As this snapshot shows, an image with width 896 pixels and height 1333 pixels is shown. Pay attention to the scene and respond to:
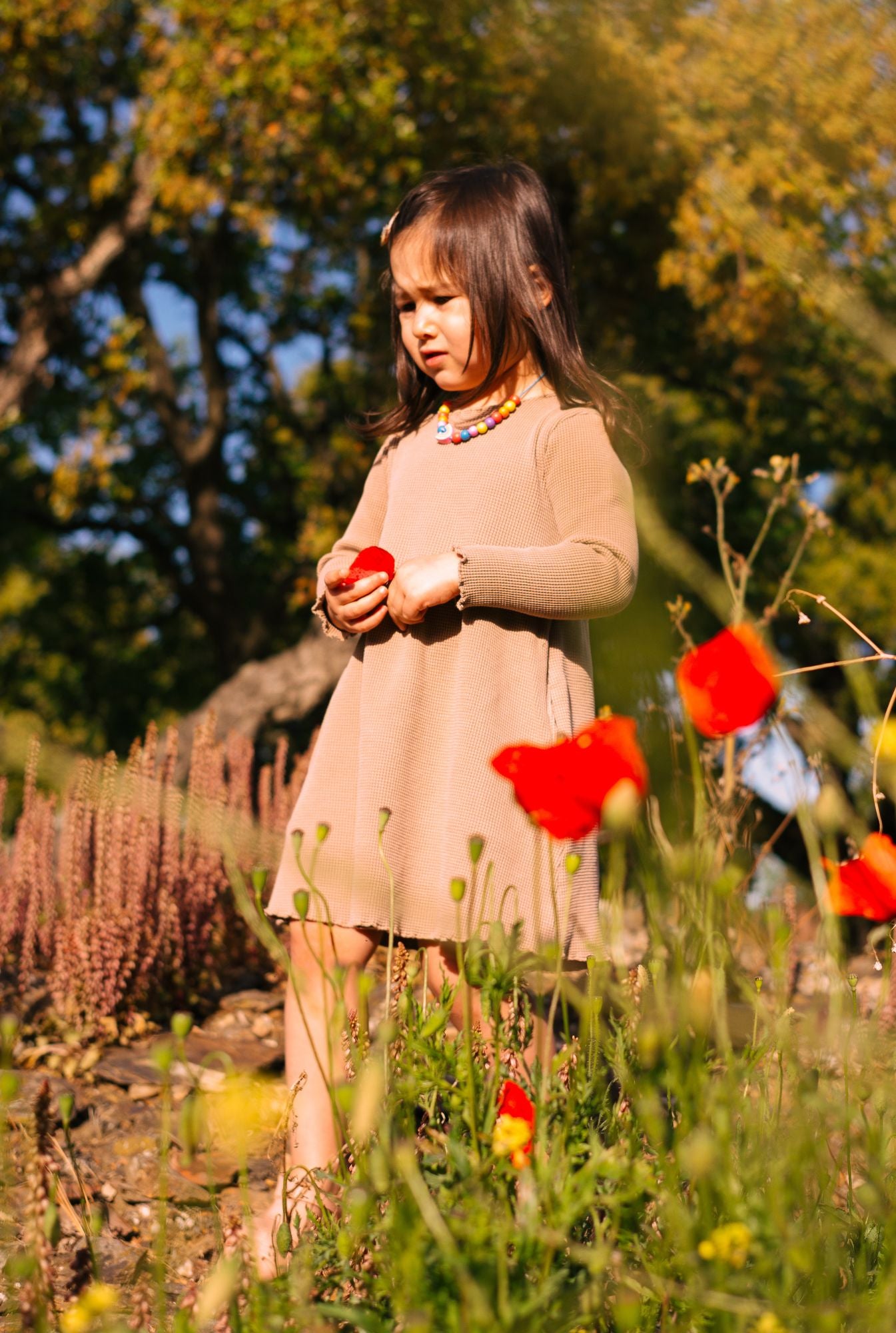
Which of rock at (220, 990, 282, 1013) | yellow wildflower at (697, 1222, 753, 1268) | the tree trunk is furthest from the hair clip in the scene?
the tree trunk

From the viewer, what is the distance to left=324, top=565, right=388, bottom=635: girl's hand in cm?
193

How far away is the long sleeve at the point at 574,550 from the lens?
1.83 meters

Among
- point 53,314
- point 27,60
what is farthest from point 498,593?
point 53,314

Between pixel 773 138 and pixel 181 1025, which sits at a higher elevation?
pixel 773 138

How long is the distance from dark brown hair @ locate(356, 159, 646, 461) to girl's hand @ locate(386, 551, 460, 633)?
45 cm

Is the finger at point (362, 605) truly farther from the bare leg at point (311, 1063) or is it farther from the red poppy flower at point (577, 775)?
the red poppy flower at point (577, 775)

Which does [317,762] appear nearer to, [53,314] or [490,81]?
[490,81]

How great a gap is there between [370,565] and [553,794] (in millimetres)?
904

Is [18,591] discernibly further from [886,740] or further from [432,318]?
[886,740]

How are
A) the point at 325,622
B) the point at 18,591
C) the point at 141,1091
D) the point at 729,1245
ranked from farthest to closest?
the point at 18,591 → the point at 141,1091 → the point at 325,622 → the point at 729,1245

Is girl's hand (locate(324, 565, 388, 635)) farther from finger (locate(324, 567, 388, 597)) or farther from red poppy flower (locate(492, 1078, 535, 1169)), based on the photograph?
red poppy flower (locate(492, 1078, 535, 1169))

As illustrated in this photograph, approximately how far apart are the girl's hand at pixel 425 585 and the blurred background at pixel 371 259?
1.00 meters

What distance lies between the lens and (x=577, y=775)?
42.5 inches

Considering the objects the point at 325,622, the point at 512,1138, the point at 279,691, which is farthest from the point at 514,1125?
the point at 279,691
